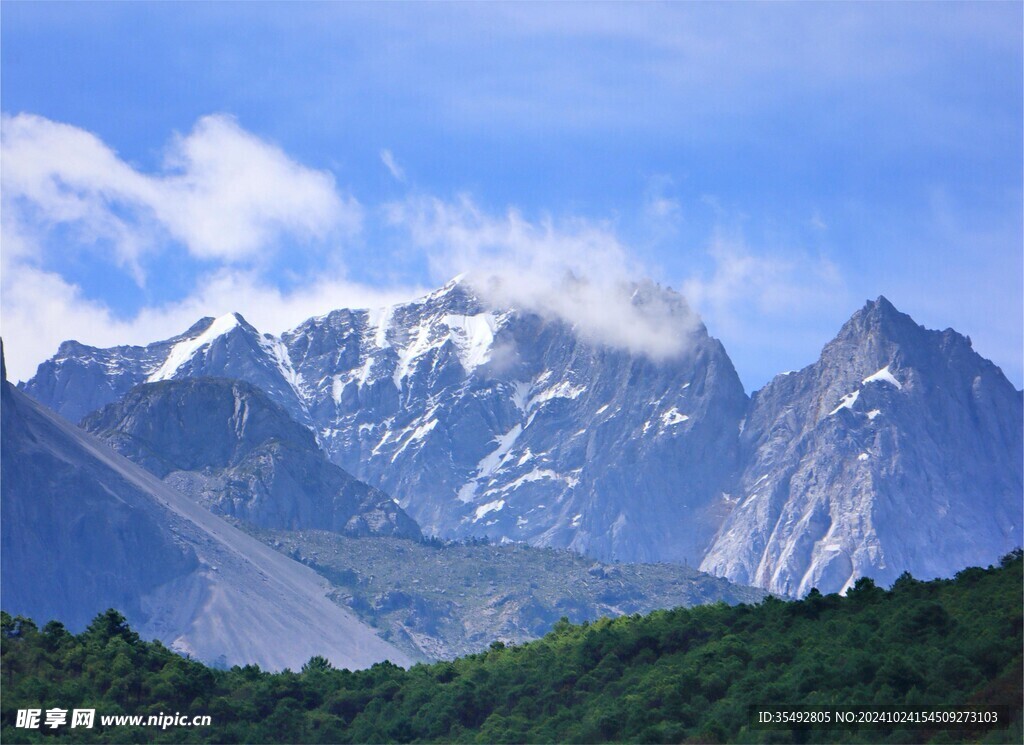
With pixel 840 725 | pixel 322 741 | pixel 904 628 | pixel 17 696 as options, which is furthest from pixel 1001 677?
pixel 17 696

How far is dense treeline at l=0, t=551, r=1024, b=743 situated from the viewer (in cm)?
12938

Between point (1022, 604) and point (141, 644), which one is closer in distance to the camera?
point (1022, 604)

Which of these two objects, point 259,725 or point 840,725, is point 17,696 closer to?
point 259,725

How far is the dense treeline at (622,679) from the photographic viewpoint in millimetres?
129375

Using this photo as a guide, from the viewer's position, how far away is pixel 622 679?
166 metres

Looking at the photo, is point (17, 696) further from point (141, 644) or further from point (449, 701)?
point (449, 701)

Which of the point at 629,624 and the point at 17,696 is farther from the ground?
the point at 629,624

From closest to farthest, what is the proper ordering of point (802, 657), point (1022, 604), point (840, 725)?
point (840, 725) < point (1022, 604) < point (802, 657)

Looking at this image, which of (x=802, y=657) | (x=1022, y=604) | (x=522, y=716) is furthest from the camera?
(x=522, y=716)

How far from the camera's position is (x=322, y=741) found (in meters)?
166

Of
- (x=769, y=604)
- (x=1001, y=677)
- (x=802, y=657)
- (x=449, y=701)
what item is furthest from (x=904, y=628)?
(x=449, y=701)

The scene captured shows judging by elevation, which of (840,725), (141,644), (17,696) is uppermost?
(141,644)

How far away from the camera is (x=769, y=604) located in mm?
181500

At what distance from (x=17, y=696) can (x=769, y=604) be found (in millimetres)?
81574
